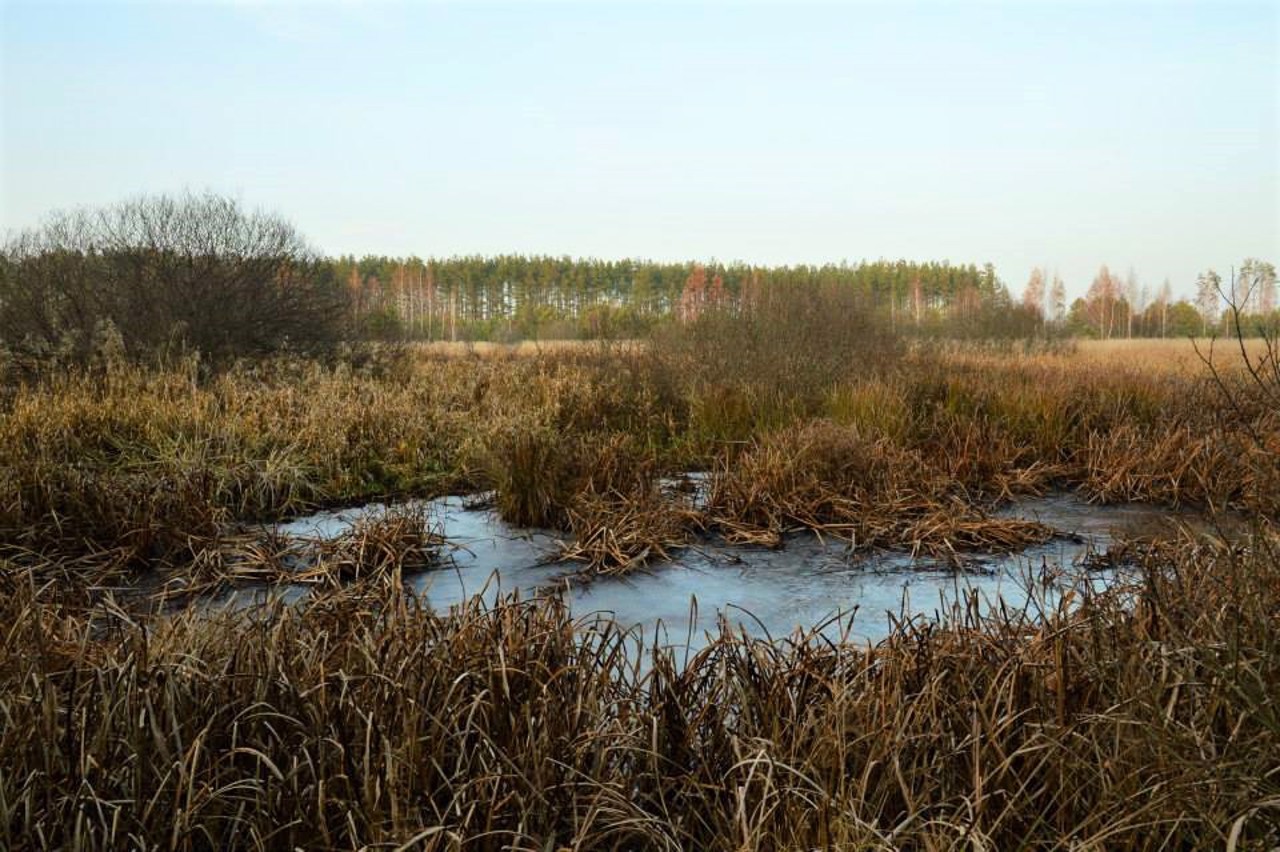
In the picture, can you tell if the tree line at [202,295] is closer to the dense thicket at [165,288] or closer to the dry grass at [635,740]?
the dense thicket at [165,288]

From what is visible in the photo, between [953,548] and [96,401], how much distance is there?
949 centimetres

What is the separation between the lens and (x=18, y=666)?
10.4 ft

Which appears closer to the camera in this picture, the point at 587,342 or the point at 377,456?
the point at 377,456

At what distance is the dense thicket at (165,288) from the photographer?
1488 centimetres

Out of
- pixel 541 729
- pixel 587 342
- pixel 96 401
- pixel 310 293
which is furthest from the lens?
pixel 587 342

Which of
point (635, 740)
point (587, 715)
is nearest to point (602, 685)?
point (587, 715)

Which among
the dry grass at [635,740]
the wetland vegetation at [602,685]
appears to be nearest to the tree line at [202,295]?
the wetland vegetation at [602,685]

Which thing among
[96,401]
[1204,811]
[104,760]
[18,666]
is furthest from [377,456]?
[1204,811]

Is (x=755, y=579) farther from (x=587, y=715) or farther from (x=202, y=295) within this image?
(x=202, y=295)

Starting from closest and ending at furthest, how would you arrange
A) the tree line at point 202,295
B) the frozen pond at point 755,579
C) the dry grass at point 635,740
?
the dry grass at point 635,740
the frozen pond at point 755,579
the tree line at point 202,295

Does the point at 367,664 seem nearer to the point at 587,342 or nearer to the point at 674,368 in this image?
the point at 674,368

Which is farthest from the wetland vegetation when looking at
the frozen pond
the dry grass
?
the frozen pond

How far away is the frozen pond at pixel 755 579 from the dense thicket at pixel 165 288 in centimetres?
883

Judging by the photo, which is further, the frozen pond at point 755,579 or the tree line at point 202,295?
the tree line at point 202,295
